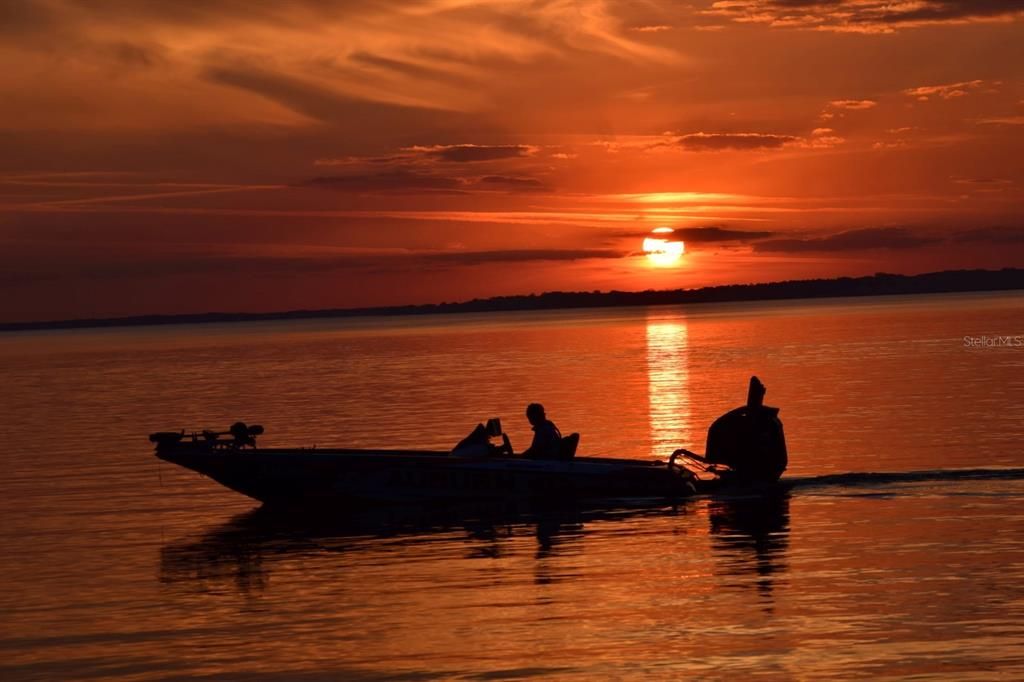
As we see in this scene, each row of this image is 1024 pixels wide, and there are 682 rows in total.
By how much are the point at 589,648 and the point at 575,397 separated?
163 feet

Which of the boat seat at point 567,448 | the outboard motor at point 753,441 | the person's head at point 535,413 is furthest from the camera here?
the outboard motor at point 753,441

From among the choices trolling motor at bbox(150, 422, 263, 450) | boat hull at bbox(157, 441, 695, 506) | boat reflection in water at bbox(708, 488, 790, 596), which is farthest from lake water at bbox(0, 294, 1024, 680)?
Answer: trolling motor at bbox(150, 422, 263, 450)

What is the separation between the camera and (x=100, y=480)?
39.8 meters

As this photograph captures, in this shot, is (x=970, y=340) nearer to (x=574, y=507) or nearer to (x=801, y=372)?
(x=801, y=372)

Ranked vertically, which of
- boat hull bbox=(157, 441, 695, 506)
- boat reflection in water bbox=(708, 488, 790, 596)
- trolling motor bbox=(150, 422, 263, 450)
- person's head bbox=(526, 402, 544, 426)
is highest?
person's head bbox=(526, 402, 544, 426)

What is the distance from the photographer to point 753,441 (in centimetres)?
3206

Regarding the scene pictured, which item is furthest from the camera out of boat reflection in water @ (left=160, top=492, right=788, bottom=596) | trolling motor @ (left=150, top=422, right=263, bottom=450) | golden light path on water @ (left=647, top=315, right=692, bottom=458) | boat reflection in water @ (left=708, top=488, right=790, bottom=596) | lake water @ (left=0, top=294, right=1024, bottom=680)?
golden light path on water @ (left=647, top=315, right=692, bottom=458)

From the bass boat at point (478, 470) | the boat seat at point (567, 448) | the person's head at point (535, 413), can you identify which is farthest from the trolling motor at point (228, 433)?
the boat seat at point (567, 448)

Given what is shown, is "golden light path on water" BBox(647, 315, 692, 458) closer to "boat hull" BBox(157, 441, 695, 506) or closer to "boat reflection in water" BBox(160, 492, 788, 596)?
"boat hull" BBox(157, 441, 695, 506)

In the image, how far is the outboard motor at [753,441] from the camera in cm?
3195

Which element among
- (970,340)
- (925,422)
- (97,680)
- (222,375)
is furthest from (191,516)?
(970,340)

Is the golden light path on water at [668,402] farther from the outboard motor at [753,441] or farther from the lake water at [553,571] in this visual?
the outboard motor at [753,441]

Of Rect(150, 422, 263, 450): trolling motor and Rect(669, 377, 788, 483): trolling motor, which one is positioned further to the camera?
Rect(150, 422, 263, 450): trolling motor

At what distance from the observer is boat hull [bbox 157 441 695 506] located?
31.5m
